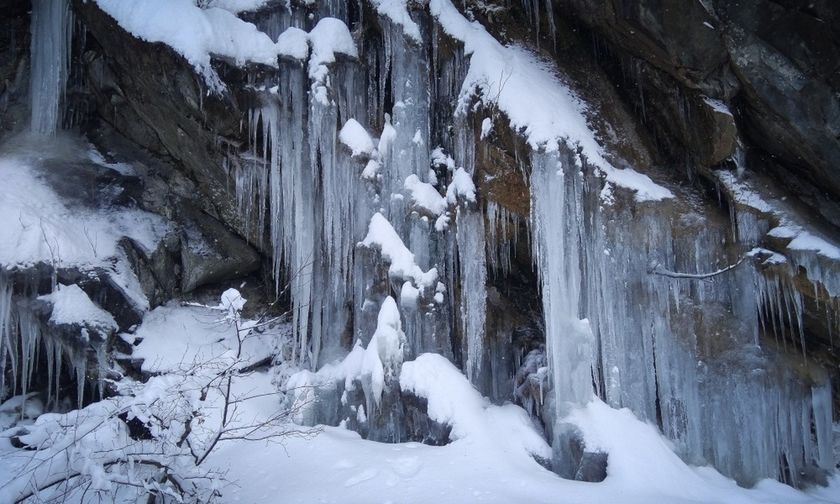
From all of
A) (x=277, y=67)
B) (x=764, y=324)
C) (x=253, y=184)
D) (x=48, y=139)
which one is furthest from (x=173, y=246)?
(x=764, y=324)

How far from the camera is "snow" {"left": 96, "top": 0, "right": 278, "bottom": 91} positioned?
8055mm

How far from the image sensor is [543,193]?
7402 millimetres

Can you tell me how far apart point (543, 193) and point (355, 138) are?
3.11 metres

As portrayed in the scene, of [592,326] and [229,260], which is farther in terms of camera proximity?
[229,260]

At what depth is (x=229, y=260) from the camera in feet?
33.0

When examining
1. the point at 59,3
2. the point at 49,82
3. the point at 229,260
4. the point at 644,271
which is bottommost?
the point at 644,271

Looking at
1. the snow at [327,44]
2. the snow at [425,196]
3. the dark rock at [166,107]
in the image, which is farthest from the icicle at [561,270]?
the dark rock at [166,107]

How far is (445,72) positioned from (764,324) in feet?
19.3

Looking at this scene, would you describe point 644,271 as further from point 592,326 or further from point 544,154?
point 544,154

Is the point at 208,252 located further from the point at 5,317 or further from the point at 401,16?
the point at 401,16

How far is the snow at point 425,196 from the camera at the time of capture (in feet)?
27.1

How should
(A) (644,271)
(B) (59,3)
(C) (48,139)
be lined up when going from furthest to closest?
1. (C) (48,139)
2. (B) (59,3)
3. (A) (644,271)

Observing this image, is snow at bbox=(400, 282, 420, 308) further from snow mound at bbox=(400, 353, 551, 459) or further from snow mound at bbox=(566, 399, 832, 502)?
snow mound at bbox=(566, 399, 832, 502)

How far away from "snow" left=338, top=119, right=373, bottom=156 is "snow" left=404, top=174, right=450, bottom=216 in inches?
33.9
